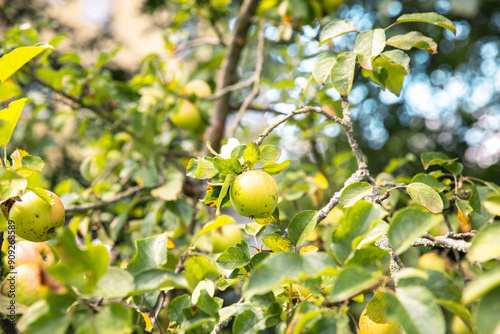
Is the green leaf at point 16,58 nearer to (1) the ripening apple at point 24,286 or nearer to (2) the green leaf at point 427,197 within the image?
(1) the ripening apple at point 24,286

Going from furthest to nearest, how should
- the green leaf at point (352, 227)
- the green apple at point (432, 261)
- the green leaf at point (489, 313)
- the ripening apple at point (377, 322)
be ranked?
the green apple at point (432, 261), the ripening apple at point (377, 322), the green leaf at point (352, 227), the green leaf at point (489, 313)

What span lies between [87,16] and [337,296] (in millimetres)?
5887

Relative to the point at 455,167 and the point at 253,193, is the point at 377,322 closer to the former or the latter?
the point at 253,193

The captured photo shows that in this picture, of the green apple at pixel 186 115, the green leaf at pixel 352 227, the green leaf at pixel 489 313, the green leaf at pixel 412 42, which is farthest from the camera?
the green apple at pixel 186 115

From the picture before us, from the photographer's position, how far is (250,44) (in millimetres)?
2047

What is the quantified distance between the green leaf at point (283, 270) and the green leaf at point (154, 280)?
0.08m

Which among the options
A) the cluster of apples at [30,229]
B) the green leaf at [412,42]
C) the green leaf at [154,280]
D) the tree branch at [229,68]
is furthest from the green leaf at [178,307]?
the tree branch at [229,68]

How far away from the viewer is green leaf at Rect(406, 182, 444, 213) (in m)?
0.57

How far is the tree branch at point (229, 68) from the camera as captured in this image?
4.56ft

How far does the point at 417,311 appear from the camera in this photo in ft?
1.13

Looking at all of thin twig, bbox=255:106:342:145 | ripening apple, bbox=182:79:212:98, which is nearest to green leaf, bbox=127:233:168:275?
thin twig, bbox=255:106:342:145

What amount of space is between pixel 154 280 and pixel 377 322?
1.11 feet

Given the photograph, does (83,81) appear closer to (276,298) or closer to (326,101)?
(326,101)

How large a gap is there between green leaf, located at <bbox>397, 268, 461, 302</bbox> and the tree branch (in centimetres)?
104
